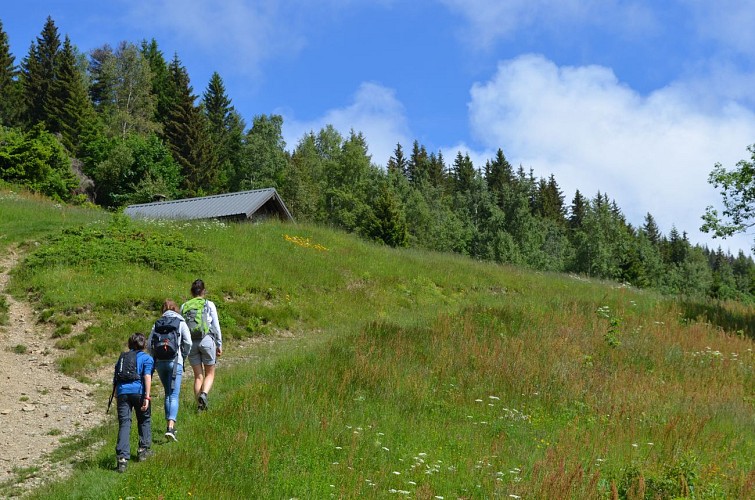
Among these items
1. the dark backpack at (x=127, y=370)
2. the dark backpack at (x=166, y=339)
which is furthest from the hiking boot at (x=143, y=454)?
the dark backpack at (x=166, y=339)

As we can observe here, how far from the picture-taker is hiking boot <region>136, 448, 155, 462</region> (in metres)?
7.04

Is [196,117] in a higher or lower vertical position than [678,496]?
higher

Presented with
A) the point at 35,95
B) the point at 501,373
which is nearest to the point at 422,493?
the point at 501,373

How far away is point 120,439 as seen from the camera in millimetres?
6926

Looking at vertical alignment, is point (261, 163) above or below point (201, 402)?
above

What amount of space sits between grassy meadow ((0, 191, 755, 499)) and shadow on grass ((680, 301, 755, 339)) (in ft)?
0.32

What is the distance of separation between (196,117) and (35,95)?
1835cm

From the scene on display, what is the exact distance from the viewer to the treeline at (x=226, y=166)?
56.5 m

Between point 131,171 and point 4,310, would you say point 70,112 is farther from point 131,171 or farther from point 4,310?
point 4,310

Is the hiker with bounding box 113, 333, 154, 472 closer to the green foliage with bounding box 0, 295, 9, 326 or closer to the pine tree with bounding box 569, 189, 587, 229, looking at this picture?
the green foliage with bounding box 0, 295, 9, 326

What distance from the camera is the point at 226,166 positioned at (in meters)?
74.1

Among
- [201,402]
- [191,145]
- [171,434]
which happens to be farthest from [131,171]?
[171,434]

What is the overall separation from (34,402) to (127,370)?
472 cm

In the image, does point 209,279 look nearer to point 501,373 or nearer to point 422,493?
point 501,373
